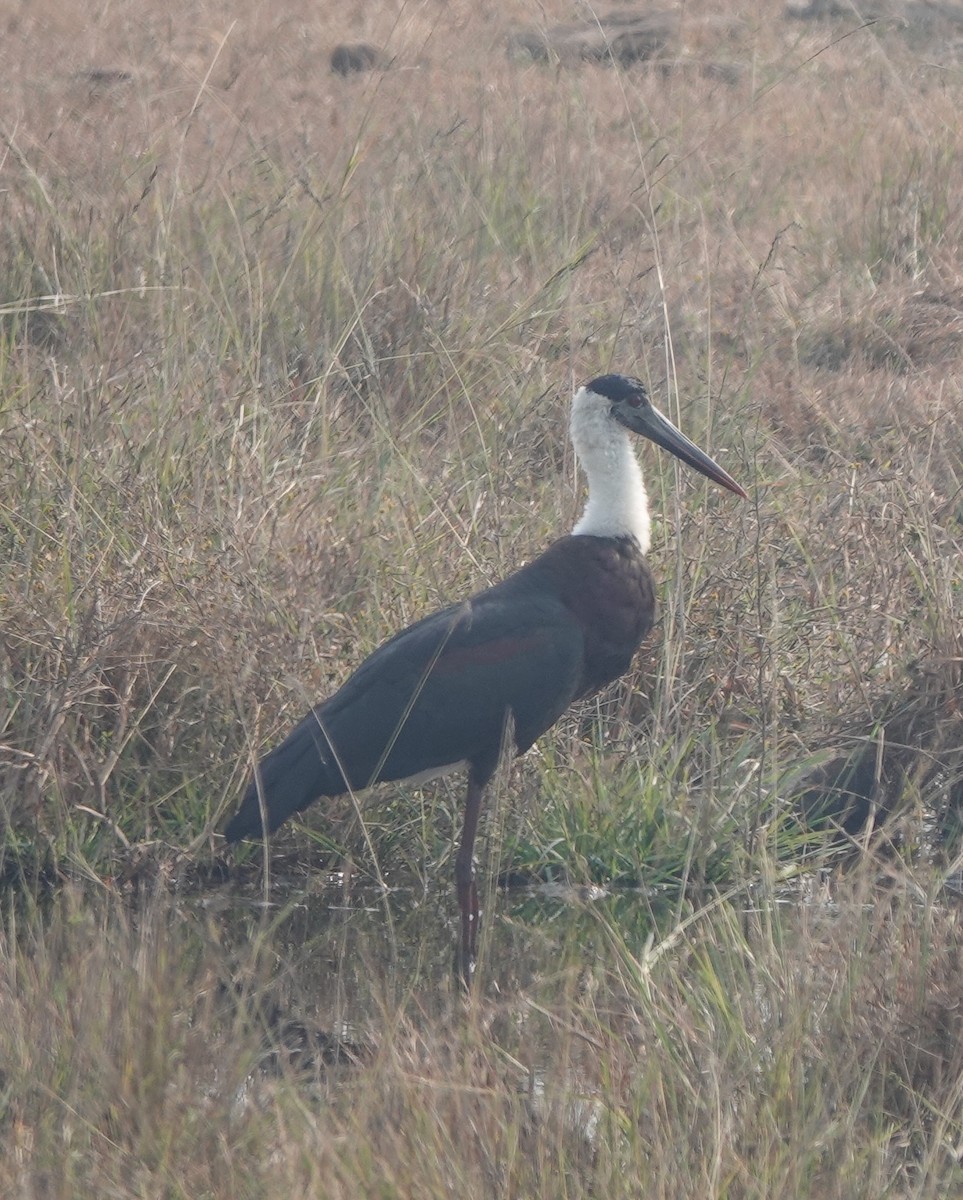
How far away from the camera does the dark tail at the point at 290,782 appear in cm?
356

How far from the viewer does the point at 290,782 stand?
11.7 ft

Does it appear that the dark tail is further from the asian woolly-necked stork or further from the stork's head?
the stork's head

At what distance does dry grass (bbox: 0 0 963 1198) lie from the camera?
2.49 m

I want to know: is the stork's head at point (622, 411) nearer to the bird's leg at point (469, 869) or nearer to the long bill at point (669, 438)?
the long bill at point (669, 438)

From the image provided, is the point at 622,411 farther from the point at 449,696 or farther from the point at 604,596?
the point at 449,696

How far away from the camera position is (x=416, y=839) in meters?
4.00

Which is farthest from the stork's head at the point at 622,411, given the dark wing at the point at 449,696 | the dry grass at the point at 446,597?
the dark wing at the point at 449,696

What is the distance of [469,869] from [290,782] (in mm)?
431

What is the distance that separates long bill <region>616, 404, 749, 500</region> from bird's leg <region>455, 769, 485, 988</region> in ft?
2.87

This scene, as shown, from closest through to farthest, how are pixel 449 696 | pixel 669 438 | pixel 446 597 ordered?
pixel 449 696 < pixel 669 438 < pixel 446 597

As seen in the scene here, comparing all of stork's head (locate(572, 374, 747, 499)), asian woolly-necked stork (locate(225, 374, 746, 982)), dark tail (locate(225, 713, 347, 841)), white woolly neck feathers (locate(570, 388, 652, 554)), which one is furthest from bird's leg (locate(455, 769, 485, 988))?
stork's head (locate(572, 374, 747, 499))

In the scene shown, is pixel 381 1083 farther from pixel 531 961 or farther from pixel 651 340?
pixel 651 340

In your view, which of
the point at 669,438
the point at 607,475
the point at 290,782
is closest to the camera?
the point at 290,782

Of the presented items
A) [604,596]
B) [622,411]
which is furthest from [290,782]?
[622,411]
